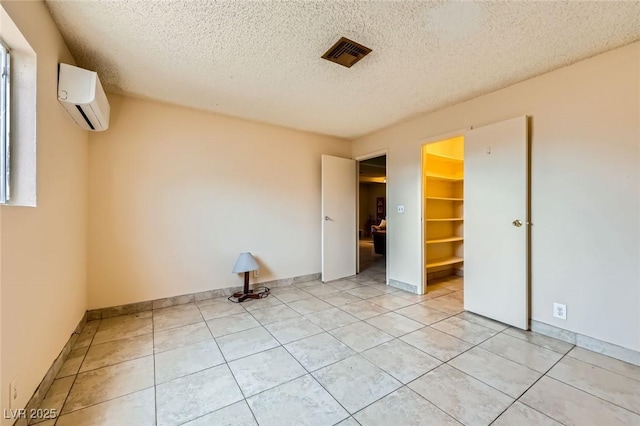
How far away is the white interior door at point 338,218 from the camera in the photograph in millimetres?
4207

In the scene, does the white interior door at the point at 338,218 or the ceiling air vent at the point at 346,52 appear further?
the white interior door at the point at 338,218

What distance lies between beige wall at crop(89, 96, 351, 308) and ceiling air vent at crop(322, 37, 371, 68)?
1881 millimetres

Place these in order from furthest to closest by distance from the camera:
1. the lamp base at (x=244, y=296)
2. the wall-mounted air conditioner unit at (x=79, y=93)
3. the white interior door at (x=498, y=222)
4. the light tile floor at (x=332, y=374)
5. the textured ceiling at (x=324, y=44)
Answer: the lamp base at (x=244, y=296)
the white interior door at (x=498, y=222)
the wall-mounted air conditioner unit at (x=79, y=93)
the textured ceiling at (x=324, y=44)
the light tile floor at (x=332, y=374)

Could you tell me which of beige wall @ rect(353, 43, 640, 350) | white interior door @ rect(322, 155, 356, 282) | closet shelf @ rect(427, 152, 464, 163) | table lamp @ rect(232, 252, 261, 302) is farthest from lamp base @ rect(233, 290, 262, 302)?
closet shelf @ rect(427, 152, 464, 163)

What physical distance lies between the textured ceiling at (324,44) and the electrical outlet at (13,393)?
2.14 m

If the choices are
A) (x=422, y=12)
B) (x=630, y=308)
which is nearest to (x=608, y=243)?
(x=630, y=308)

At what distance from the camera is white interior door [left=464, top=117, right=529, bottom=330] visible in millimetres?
2473

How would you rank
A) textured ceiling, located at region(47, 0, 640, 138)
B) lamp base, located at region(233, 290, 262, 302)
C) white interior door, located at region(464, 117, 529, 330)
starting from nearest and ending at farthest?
textured ceiling, located at region(47, 0, 640, 138) → white interior door, located at region(464, 117, 529, 330) → lamp base, located at region(233, 290, 262, 302)

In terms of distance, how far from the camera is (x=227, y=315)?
2.87 meters

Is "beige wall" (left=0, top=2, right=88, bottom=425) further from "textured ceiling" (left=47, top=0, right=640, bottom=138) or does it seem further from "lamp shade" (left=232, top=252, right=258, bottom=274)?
"lamp shade" (left=232, top=252, right=258, bottom=274)

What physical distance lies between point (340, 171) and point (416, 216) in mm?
1483

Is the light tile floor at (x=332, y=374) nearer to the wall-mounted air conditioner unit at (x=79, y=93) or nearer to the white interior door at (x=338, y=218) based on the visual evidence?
the white interior door at (x=338, y=218)

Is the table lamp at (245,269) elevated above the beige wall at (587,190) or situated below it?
below
